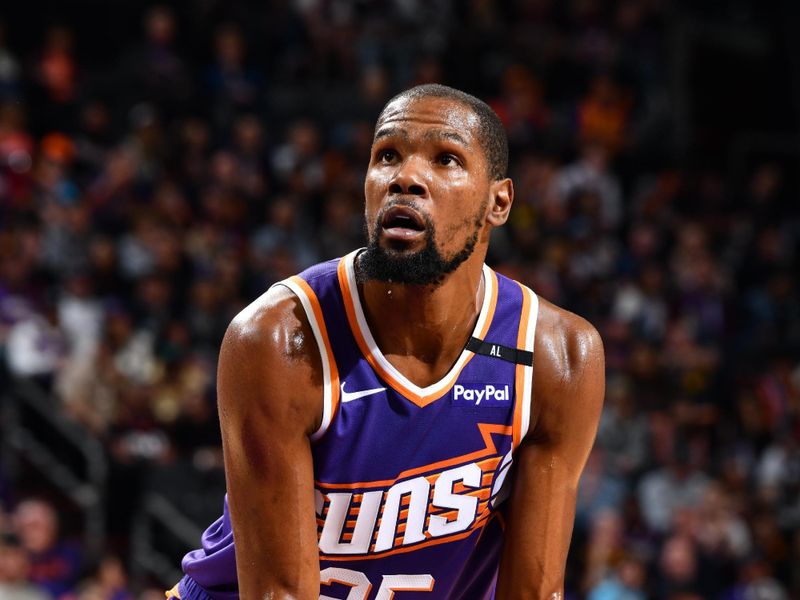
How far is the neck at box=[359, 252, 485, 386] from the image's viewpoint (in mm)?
3264

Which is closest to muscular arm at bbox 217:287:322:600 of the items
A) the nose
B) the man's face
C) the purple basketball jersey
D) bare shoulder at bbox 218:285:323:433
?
bare shoulder at bbox 218:285:323:433

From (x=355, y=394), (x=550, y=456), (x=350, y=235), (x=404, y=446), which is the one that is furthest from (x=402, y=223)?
(x=350, y=235)

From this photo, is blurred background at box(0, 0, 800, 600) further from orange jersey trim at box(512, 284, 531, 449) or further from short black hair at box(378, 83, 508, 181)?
short black hair at box(378, 83, 508, 181)

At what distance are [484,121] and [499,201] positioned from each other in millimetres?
226

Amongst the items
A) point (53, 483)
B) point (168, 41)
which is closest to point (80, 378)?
point (53, 483)

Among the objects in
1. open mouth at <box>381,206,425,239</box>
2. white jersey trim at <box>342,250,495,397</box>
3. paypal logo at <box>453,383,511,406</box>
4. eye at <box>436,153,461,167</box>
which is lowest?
paypal logo at <box>453,383,511,406</box>

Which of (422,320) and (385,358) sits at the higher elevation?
(422,320)

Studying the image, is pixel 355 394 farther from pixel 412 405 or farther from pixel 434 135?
pixel 434 135

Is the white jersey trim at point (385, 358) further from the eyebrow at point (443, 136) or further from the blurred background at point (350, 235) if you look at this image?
the blurred background at point (350, 235)

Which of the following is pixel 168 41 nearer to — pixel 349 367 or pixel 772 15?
pixel 772 15

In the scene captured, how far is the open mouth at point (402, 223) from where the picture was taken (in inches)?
120

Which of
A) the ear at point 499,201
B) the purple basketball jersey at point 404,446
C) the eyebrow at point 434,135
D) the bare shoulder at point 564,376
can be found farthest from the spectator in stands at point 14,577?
the eyebrow at point 434,135

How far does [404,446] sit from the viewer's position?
3.24 meters

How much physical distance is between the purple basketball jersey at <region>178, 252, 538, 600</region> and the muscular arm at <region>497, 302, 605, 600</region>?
5cm
